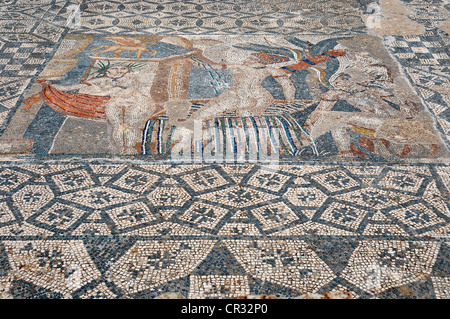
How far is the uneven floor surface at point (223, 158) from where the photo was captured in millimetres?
2504

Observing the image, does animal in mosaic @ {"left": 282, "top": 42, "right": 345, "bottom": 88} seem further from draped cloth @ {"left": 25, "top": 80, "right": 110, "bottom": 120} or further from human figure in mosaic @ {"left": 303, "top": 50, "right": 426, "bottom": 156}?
draped cloth @ {"left": 25, "top": 80, "right": 110, "bottom": 120}

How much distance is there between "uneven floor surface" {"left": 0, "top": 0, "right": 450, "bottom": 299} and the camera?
8.21 feet

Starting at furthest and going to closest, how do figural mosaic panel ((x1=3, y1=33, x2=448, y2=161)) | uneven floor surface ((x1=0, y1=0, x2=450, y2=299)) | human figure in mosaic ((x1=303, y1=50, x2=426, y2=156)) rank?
human figure in mosaic ((x1=303, y1=50, x2=426, y2=156)) < figural mosaic panel ((x1=3, y1=33, x2=448, y2=161)) < uneven floor surface ((x1=0, y1=0, x2=450, y2=299))

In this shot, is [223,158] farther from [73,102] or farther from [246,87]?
[73,102]

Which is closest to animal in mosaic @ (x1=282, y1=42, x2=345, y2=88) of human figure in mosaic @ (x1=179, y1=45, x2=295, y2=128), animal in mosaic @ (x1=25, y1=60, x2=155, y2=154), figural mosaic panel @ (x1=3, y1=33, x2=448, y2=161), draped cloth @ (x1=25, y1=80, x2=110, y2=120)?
figural mosaic panel @ (x1=3, y1=33, x2=448, y2=161)

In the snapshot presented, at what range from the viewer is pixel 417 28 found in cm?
543

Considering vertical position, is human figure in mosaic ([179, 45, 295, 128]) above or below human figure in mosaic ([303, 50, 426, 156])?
above

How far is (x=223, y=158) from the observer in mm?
3367

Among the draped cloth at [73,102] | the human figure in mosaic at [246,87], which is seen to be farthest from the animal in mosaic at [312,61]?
the draped cloth at [73,102]

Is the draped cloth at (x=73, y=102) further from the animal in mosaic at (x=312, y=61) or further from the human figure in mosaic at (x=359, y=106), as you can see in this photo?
the animal in mosaic at (x=312, y=61)

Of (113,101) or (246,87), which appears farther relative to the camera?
(246,87)

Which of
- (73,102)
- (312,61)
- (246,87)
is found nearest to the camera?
(73,102)

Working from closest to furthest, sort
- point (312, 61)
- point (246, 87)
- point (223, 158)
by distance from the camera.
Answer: point (223, 158) → point (246, 87) → point (312, 61)

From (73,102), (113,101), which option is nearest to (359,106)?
(113,101)
